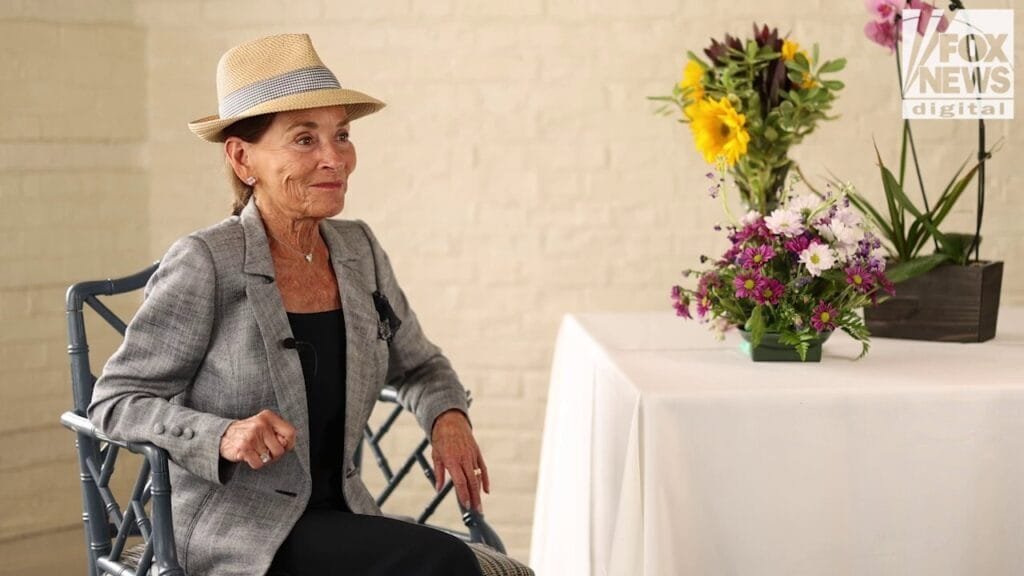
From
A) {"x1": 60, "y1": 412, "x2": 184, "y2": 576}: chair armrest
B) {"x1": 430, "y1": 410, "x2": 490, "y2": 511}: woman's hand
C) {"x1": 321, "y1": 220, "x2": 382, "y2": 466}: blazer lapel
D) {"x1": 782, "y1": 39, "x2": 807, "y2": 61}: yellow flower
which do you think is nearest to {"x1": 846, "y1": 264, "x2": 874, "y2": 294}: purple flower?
{"x1": 782, "y1": 39, "x2": 807, "y2": 61}: yellow flower

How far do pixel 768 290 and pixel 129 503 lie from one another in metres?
1.10

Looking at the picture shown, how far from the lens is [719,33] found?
368 centimetres

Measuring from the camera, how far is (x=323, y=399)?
1.99m

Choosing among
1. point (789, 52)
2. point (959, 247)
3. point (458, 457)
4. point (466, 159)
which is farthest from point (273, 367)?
point (466, 159)

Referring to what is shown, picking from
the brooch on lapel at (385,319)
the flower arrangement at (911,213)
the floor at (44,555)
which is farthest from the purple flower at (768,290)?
the floor at (44,555)

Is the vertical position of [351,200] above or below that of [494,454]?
above

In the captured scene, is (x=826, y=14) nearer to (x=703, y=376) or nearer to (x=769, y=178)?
(x=769, y=178)

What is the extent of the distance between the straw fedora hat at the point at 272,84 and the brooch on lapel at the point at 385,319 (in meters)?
0.33

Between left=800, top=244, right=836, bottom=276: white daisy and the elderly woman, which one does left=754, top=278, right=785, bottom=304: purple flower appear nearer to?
left=800, top=244, right=836, bottom=276: white daisy

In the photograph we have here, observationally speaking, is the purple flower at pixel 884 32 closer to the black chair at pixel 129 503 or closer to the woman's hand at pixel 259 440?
the black chair at pixel 129 503

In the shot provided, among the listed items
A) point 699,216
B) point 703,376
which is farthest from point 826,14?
point 703,376

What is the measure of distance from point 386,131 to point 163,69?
715 millimetres

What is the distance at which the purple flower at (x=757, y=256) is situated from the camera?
209cm

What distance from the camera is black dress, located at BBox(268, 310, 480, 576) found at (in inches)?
72.6
